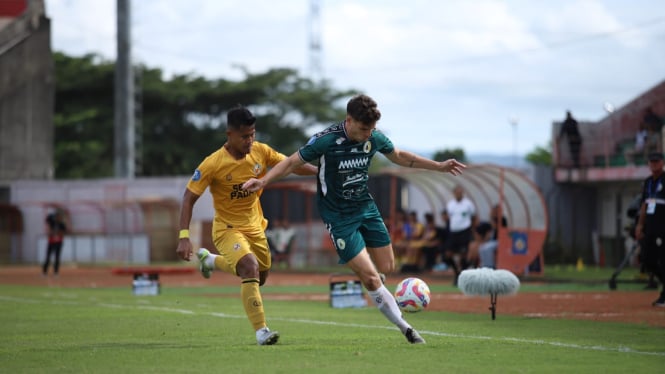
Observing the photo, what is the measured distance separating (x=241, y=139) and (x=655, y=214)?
8318mm

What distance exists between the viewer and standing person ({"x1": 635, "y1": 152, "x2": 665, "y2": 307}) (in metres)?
17.8

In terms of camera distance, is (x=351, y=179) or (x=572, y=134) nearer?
(x=351, y=179)

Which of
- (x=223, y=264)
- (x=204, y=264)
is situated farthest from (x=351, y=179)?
(x=204, y=264)

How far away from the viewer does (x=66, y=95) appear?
257 feet

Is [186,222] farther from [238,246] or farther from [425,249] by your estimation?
[425,249]

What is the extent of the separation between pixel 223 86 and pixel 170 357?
7112cm

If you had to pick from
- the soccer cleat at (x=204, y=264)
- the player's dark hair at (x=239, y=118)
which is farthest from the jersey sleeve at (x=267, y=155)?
the soccer cleat at (x=204, y=264)

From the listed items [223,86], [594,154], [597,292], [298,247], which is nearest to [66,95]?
[223,86]

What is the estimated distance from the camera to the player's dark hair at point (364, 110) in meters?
10.9

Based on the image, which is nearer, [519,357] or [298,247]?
[519,357]

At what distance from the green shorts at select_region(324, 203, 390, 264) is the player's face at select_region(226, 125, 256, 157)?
1408mm

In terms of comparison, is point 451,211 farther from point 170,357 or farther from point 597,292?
point 170,357

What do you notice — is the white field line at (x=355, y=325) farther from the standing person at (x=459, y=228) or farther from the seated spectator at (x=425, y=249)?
the seated spectator at (x=425, y=249)

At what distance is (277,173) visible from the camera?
435 inches
